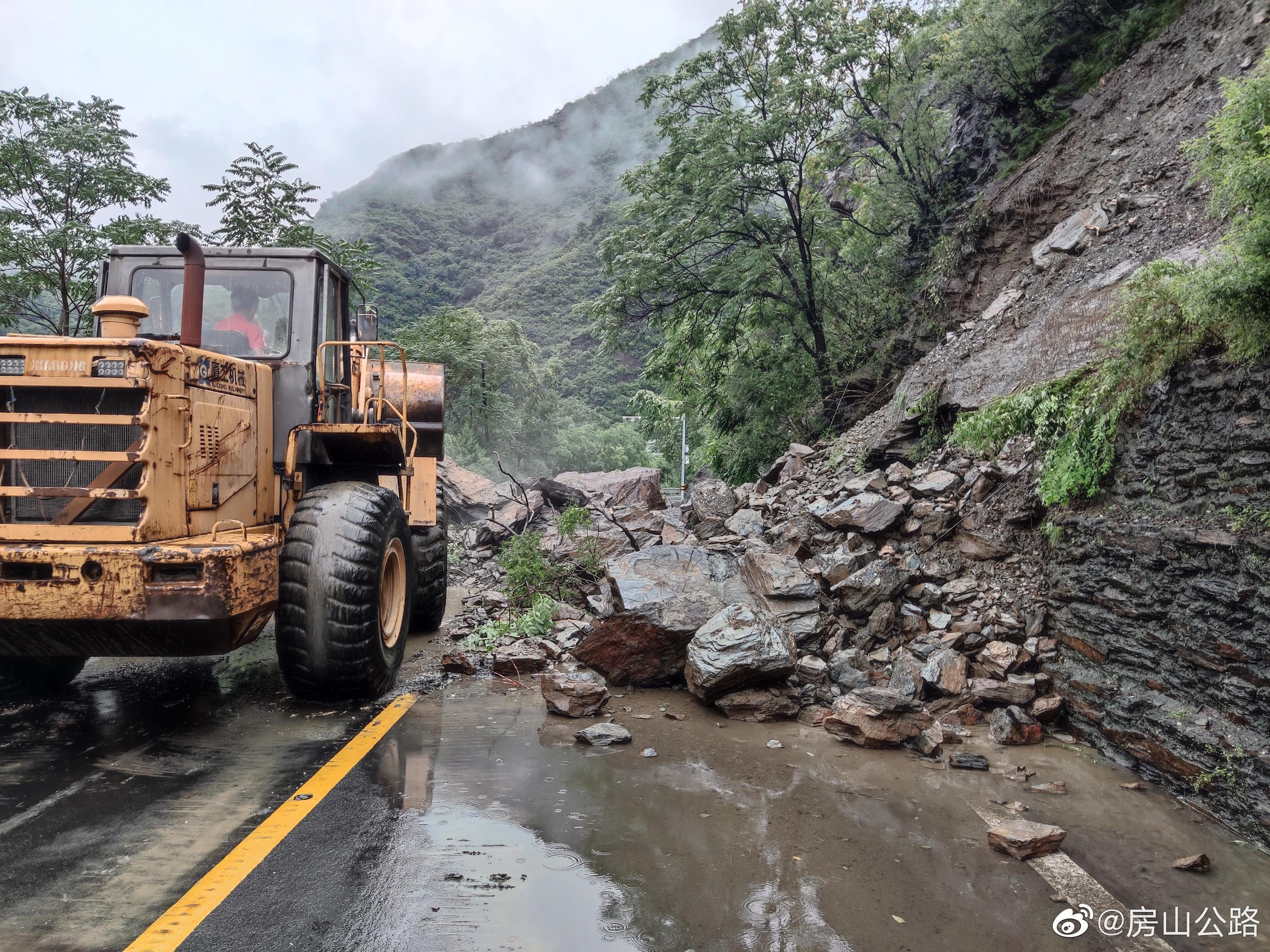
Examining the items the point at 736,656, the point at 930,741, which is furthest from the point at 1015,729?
the point at 736,656

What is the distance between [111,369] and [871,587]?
5151 mm

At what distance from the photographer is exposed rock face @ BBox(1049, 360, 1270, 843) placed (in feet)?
12.6

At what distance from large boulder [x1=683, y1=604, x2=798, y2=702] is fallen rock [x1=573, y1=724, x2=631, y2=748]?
762mm

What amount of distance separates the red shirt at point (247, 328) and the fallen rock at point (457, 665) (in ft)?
8.80

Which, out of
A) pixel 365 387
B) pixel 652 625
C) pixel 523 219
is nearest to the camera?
pixel 652 625

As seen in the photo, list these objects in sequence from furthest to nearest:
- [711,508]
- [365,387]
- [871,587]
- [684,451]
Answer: [684,451]
[711,508]
[365,387]
[871,587]

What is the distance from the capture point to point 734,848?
11.2 feet

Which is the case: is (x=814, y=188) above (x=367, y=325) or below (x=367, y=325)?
above

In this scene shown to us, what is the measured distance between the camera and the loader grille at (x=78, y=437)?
4328 millimetres

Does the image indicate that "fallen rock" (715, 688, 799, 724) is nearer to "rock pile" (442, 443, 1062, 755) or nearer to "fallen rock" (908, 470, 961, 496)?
"rock pile" (442, 443, 1062, 755)

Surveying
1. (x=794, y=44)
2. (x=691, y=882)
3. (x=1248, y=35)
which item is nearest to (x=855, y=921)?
(x=691, y=882)

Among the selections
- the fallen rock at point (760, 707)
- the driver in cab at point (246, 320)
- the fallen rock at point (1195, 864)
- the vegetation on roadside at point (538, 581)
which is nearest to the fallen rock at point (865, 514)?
the fallen rock at point (760, 707)

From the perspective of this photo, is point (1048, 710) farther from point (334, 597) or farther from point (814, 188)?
point (814, 188)

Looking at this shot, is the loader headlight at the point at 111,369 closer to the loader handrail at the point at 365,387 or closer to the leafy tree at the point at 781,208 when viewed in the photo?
the loader handrail at the point at 365,387
